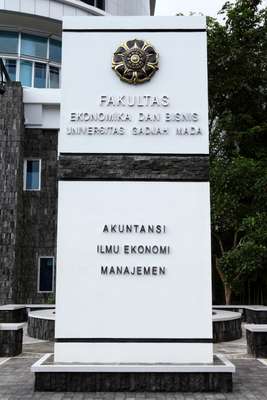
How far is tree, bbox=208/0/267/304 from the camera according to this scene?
705 inches

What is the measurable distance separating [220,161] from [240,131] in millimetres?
2036

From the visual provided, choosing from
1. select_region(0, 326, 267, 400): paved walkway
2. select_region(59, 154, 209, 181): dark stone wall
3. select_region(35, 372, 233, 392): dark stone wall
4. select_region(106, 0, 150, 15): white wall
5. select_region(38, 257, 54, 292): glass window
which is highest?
select_region(106, 0, 150, 15): white wall

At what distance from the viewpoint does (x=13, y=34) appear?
24469 millimetres

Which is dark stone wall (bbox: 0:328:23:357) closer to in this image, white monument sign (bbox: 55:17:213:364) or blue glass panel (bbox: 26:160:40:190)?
white monument sign (bbox: 55:17:213:364)

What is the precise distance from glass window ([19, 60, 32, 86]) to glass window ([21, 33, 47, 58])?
464mm

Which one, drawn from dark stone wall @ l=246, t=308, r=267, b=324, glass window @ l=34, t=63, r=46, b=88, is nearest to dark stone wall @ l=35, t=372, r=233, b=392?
dark stone wall @ l=246, t=308, r=267, b=324

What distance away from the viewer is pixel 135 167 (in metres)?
7.84

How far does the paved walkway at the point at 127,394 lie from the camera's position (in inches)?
269

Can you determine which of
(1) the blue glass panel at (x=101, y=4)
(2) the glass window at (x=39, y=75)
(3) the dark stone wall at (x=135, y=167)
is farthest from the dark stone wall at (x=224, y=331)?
(1) the blue glass panel at (x=101, y=4)

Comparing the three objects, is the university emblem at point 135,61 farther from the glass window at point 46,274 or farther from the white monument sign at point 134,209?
the glass window at point 46,274

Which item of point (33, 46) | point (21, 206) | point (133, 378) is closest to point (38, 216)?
point (21, 206)

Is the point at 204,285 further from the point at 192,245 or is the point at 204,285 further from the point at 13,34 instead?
the point at 13,34

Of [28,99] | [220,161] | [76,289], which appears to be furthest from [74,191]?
[28,99]

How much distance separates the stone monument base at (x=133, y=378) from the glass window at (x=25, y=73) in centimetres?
1881
